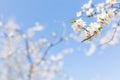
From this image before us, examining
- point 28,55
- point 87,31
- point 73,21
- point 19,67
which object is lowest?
point 87,31

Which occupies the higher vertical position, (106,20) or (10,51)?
(10,51)

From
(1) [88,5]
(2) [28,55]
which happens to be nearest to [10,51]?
(2) [28,55]

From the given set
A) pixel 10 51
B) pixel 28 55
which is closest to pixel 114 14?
pixel 28 55

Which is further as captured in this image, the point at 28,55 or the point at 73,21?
the point at 28,55

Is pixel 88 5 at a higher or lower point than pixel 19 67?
lower

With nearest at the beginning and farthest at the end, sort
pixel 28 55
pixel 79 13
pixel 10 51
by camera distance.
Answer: pixel 79 13 → pixel 28 55 → pixel 10 51

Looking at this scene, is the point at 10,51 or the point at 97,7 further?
the point at 10,51

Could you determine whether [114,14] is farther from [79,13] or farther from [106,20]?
[79,13]

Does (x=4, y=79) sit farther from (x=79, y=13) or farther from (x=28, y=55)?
(x=79, y=13)

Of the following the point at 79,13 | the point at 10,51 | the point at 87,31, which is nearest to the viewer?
the point at 87,31
